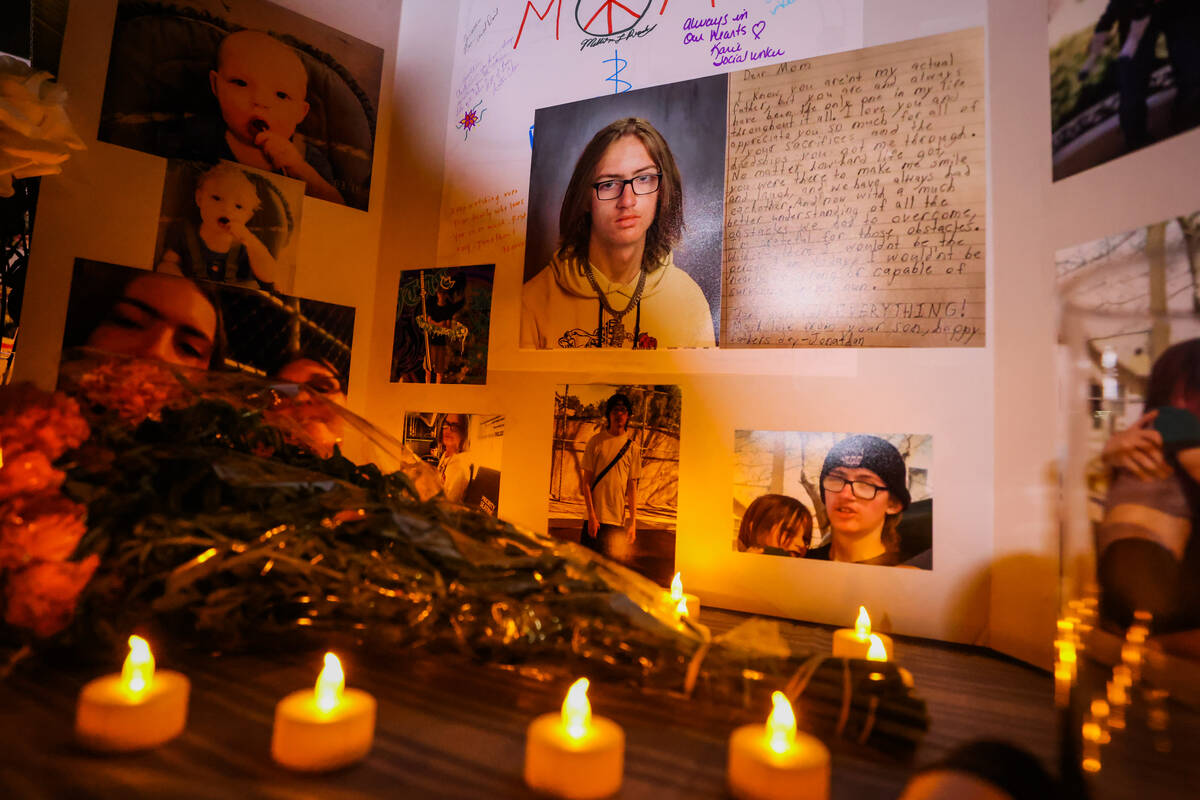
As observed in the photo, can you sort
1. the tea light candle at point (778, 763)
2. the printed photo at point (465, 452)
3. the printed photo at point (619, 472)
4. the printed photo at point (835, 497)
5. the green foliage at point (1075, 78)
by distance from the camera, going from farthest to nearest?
1. the printed photo at point (465, 452)
2. the printed photo at point (619, 472)
3. the printed photo at point (835, 497)
4. the green foliage at point (1075, 78)
5. the tea light candle at point (778, 763)

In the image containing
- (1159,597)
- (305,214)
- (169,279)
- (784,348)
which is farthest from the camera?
(305,214)

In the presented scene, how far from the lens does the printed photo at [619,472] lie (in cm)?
89

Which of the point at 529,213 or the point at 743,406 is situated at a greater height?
the point at 529,213

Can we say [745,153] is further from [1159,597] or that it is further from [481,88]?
[1159,597]

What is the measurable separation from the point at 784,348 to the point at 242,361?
846 mm

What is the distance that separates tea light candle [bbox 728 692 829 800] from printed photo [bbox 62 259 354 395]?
2.64 ft

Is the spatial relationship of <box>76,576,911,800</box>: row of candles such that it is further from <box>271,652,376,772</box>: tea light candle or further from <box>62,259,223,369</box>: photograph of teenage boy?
<box>62,259,223,369</box>: photograph of teenage boy

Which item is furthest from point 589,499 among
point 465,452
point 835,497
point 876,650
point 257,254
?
point 257,254

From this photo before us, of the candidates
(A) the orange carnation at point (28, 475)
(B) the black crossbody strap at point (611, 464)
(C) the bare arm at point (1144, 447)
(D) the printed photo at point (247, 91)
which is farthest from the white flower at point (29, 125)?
(C) the bare arm at point (1144, 447)

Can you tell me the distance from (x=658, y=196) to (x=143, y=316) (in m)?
0.79

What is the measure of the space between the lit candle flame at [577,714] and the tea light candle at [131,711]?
11.0 inches

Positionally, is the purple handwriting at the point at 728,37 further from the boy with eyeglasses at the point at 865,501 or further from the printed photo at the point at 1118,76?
the boy with eyeglasses at the point at 865,501

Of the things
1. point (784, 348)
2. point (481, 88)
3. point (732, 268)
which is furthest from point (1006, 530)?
point (481, 88)

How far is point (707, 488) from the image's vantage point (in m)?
0.87
